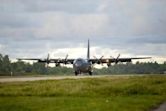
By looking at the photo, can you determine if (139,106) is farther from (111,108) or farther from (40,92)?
(40,92)

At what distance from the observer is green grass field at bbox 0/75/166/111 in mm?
33625

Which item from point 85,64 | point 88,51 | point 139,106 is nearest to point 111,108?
point 139,106

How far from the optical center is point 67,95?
1780 inches

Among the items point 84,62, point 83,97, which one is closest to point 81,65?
point 84,62

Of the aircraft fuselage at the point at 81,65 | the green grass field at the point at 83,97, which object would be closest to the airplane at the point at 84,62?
the aircraft fuselage at the point at 81,65

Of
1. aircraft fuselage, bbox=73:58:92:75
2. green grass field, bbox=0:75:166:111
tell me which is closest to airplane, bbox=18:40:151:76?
aircraft fuselage, bbox=73:58:92:75

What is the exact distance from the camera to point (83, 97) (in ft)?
142

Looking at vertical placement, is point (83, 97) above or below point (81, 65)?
below

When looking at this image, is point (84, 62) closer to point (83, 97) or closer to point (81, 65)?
point (81, 65)

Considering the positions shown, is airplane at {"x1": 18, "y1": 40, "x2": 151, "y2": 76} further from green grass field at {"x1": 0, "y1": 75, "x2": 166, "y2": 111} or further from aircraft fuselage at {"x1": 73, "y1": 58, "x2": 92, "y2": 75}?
green grass field at {"x1": 0, "y1": 75, "x2": 166, "y2": 111}

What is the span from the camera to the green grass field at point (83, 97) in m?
33.6

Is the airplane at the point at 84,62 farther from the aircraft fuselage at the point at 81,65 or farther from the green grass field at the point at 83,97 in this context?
the green grass field at the point at 83,97

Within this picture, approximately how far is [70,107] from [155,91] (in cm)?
1884

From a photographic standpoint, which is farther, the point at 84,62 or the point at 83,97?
the point at 84,62
